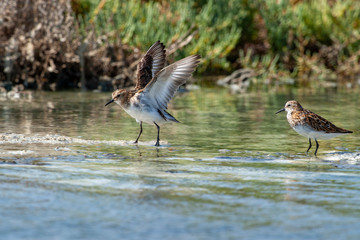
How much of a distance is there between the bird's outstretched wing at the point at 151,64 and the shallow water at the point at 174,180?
32.9 inches

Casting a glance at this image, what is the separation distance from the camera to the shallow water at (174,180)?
5191 mm

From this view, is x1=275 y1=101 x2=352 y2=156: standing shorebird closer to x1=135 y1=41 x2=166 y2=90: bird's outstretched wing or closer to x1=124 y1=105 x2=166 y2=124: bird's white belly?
x1=124 y1=105 x2=166 y2=124: bird's white belly

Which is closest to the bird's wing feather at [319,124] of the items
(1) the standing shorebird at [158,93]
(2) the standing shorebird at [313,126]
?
(2) the standing shorebird at [313,126]

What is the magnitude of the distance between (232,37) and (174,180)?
48.0 feet

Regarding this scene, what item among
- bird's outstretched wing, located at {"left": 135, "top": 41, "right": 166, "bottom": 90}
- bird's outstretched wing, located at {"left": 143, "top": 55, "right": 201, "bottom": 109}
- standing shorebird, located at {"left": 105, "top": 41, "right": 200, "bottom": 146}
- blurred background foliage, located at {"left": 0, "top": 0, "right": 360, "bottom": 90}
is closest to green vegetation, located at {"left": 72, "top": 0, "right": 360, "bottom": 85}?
blurred background foliage, located at {"left": 0, "top": 0, "right": 360, "bottom": 90}

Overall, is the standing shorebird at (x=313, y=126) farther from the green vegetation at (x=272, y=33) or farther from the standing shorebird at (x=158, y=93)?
the green vegetation at (x=272, y=33)

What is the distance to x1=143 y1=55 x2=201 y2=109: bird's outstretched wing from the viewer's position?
911 centimetres

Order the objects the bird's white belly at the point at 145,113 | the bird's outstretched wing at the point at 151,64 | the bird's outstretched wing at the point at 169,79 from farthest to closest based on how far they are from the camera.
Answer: the bird's outstretched wing at the point at 151,64
the bird's white belly at the point at 145,113
the bird's outstretched wing at the point at 169,79

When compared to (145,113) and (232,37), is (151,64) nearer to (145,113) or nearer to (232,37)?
(145,113)

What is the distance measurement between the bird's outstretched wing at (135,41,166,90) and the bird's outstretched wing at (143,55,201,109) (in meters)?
1.03

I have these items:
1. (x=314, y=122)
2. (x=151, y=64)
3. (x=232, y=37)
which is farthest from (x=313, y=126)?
(x=232, y=37)

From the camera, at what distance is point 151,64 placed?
35.3 feet

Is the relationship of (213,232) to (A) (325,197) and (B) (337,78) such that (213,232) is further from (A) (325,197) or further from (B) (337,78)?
(B) (337,78)

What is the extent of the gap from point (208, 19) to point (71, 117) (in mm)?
9950
